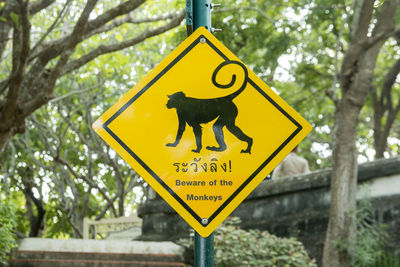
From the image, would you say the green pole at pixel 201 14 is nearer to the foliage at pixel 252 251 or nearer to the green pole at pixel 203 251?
the green pole at pixel 203 251

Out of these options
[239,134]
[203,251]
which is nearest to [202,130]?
[239,134]

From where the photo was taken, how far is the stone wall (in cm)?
807

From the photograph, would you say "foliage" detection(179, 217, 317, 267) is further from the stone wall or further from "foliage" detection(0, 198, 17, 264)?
"foliage" detection(0, 198, 17, 264)

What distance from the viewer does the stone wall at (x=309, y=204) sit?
26.5 ft

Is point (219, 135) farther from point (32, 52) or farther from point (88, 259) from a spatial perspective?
point (32, 52)

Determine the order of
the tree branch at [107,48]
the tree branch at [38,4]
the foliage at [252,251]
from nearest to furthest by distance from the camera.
A: the foliage at [252,251], the tree branch at [107,48], the tree branch at [38,4]

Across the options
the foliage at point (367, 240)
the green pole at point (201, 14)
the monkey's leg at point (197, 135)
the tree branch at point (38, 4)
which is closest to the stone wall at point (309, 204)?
the foliage at point (367, 240)

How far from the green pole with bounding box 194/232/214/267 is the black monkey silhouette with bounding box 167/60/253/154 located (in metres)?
0.49

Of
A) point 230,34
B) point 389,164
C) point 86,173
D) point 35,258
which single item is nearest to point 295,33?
point 230,34

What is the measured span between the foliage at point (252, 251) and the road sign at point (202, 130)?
3700mm

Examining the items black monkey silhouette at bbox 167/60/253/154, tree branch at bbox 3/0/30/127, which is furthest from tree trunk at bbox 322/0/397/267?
black monkey silhouette at bbox 167/60/253/154

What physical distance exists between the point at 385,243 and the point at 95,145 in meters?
12.7

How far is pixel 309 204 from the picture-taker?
8.84 metres

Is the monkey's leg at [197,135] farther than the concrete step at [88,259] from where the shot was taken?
No
